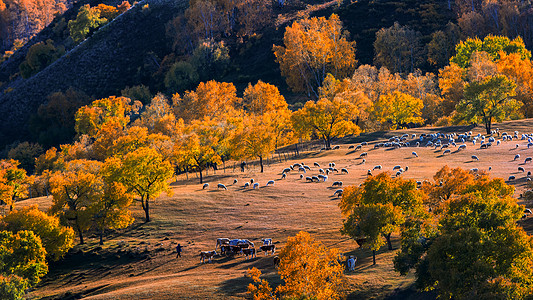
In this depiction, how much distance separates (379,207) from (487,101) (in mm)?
76320

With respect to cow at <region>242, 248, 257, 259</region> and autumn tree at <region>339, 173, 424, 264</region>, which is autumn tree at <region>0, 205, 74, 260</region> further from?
autumn tree at <region>339, 173, 424, 264</region>

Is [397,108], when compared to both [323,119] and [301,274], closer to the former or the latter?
[323,119]

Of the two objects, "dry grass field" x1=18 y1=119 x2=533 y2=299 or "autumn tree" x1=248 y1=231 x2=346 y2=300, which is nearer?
"autumn tree" x1=248 y1=231 x2=346 y2=300

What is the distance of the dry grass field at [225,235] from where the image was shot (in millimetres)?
49219

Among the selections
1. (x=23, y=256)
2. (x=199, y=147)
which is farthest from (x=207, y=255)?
(x=199, y=147)

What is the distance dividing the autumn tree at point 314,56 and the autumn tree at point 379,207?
377 feet

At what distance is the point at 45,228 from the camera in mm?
68625

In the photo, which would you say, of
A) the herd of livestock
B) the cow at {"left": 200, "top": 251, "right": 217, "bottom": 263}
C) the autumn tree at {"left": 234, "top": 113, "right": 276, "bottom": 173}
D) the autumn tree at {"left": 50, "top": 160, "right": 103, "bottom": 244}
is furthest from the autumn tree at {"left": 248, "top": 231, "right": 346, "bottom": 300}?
the autumn tree at {"left": 234, "top": 113, "right": 276, "bottom": 173}

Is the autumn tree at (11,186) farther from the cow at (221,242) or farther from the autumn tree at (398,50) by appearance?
the autumn tree at (398,50)

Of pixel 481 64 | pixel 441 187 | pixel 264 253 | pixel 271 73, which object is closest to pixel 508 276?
pixel 441 187

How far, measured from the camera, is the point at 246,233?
6588 centimetres

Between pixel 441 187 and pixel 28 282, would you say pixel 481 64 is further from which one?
pixel 28 282

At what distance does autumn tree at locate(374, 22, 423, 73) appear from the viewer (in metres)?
176

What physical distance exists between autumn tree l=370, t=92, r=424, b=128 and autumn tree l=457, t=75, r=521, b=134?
16.6 m
